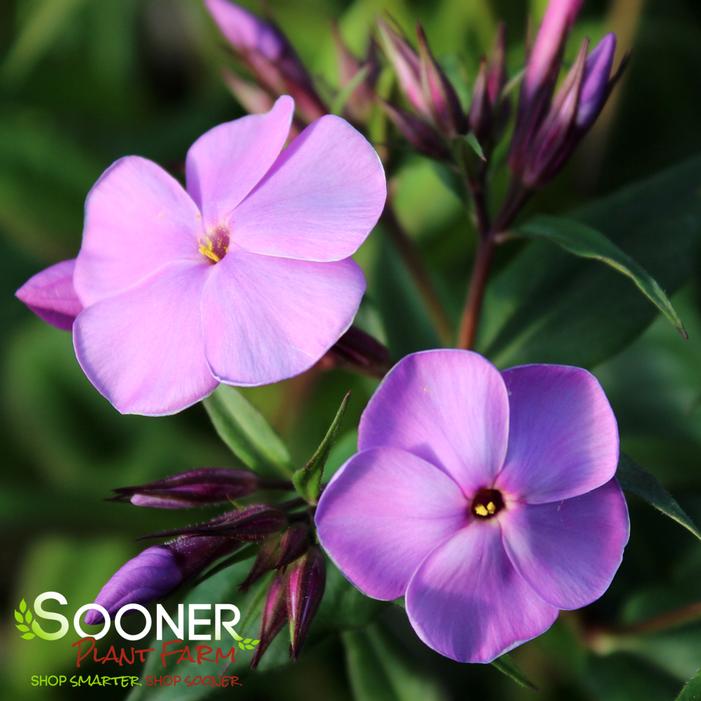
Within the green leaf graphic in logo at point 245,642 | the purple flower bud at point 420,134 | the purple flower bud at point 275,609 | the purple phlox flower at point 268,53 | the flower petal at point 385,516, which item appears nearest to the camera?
the flower petal at point 385,516

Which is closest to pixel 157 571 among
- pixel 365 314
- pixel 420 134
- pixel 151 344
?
pixel 151 344

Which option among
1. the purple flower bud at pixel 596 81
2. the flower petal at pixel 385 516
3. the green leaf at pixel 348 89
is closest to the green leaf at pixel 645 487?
the flower petal at pixel 385 516

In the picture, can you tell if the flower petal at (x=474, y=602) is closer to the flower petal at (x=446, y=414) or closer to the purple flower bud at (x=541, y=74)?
the flower petal at (x=446, y=414)

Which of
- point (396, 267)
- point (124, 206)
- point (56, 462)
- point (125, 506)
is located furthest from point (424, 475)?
point (56, 462)

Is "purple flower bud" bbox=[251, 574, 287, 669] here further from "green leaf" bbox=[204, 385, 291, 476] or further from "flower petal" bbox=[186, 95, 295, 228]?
"flower petal" bbox=[186, 95, 295, 228]

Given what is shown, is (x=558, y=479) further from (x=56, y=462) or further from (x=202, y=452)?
(x=56, y=462)

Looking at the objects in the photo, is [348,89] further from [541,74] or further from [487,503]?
[487,503]
